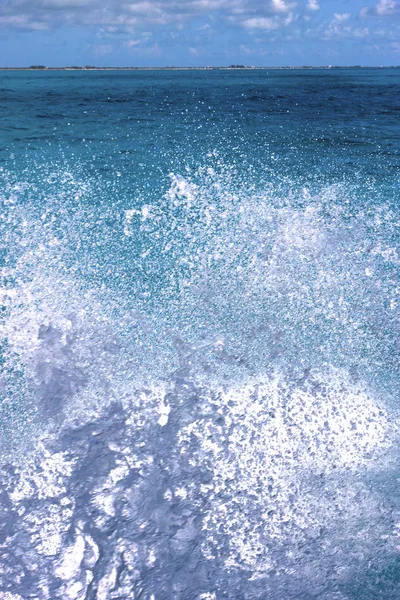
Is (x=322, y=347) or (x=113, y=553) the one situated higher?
(x=322, y=347)

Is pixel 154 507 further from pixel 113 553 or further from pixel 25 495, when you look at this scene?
pixel 25 495

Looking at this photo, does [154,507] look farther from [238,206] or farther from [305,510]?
[238,206]

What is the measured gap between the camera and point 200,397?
528 centimetres

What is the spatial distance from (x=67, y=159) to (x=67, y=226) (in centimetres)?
708

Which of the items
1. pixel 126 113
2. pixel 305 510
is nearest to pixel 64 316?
pixel 305 510

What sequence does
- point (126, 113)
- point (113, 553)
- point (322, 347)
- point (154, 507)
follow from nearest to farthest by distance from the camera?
1. point (113, 553)
2. point (154, 507)
3. point (322, 347)
4. point (126, 113)

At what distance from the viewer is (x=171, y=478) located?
179 inches

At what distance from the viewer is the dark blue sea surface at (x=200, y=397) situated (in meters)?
4.01

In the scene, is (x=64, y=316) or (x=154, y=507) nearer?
(x=154, y=507)

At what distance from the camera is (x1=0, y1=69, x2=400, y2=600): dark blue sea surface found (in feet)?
13.2

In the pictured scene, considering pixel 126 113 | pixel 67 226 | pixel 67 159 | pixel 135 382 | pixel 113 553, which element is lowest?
pixel 113 553

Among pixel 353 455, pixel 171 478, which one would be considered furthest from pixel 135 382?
pixel 353 455

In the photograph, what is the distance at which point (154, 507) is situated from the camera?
170 inches

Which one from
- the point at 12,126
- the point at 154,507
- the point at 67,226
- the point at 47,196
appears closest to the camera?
the point at 154,507
